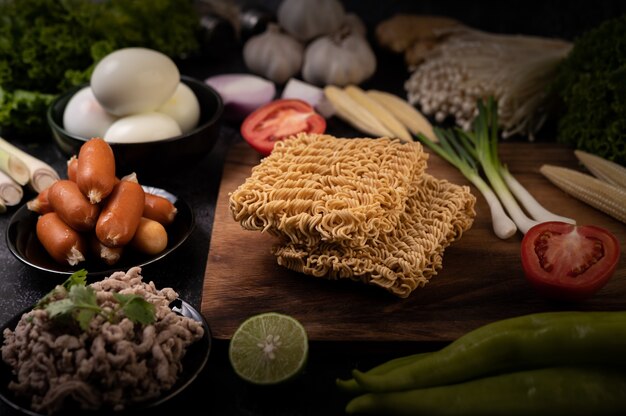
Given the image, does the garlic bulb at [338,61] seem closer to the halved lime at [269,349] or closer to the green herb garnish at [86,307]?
the halved lime at [269,349]

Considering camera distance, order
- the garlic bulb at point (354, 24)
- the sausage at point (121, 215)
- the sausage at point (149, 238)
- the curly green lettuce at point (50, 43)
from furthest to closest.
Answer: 1. the garlic bulb at point (354, 24)
2. the curly green lettuce at point (50, 43)
3. the sausage at point (149, 238)
4. the sausage at point (121, 215)

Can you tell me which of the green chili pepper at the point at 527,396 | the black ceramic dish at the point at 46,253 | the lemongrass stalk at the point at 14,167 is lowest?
the lemongrass stalk at the point at 14,167

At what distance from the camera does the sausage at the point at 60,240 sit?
2.34m

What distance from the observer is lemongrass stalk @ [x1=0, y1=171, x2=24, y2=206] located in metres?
2.87

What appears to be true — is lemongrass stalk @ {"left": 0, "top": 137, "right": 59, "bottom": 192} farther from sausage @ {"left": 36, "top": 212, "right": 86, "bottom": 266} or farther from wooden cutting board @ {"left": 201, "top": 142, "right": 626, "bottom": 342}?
wooden cutting board @ {"left": 201, "top": 142, "right": 626, "bottom": 342}

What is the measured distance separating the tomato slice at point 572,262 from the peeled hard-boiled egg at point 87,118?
6.30 ft

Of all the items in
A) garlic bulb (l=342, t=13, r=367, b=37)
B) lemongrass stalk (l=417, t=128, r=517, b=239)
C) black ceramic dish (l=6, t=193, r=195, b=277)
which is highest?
lemongrass stalk (l=417, t=128, r=517, b=239)

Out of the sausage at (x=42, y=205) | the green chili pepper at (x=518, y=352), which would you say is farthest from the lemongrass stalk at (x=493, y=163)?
the sausage at (x=42, y=205)

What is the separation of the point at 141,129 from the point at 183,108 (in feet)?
1.04

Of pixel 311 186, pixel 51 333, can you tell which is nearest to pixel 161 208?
pixel 311 186

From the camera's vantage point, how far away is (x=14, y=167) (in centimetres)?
292

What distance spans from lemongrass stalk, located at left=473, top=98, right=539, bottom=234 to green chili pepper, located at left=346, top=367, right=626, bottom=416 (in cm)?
96

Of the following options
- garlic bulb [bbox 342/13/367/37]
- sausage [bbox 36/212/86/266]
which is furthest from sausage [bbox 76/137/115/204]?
garlic bulb [bbox 342/13/367/37]

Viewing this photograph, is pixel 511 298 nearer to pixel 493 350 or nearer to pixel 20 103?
pixel 493 350
